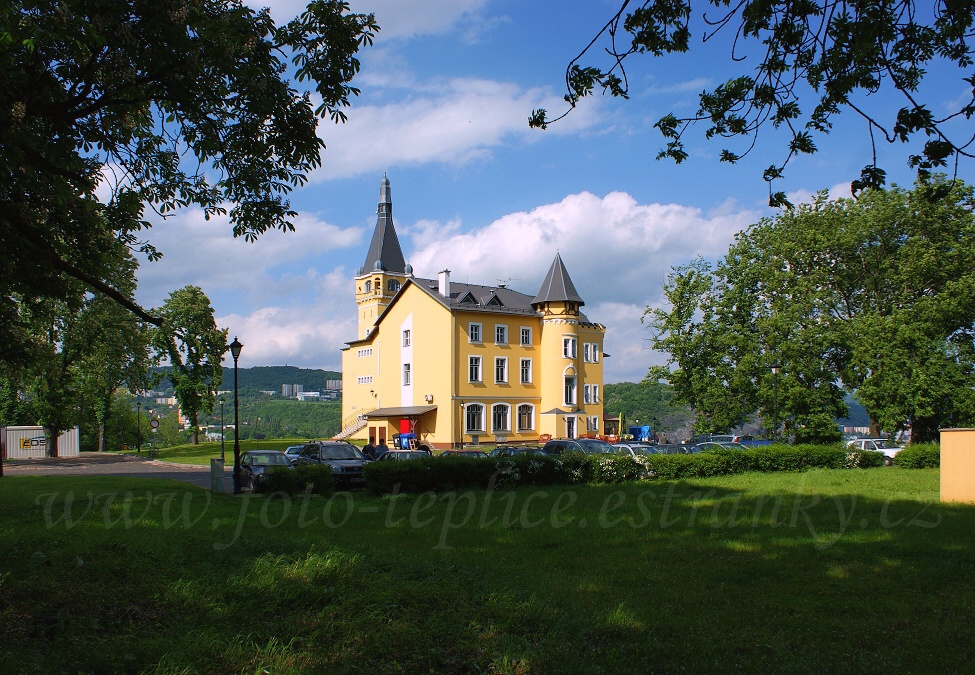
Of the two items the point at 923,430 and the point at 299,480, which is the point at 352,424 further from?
the point at 299,480

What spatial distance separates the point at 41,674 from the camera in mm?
4809

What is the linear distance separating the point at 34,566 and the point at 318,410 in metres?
133

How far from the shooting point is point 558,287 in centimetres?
5597

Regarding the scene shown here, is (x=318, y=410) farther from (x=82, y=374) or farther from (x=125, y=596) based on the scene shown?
(x=125, y=596)

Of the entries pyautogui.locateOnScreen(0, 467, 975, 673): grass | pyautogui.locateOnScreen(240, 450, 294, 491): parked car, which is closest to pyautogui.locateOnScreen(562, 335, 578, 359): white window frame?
pyautogui.locateOnScreen(240, 450, 294, 491): parked car

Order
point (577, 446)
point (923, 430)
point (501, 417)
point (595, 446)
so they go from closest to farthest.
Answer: point (595, 446) → point (577, 446) → point (923, 430) → point (501, 417)

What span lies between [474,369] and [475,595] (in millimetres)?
46344

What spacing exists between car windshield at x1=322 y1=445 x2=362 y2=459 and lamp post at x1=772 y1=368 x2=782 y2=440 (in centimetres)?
2368

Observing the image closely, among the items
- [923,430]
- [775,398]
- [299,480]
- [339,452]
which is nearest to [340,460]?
[339,452]

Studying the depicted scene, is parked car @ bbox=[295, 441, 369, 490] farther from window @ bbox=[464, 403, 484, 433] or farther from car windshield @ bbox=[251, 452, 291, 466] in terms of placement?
window @ bbox=[464, 403, 484, 433]

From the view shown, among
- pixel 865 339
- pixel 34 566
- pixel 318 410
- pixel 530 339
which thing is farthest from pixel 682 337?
pixel 318 410

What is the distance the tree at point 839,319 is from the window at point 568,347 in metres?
13.9

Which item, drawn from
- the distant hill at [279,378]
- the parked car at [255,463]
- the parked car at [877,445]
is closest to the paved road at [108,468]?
the parked car at [255,463]

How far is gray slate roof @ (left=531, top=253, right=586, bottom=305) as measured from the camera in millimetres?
55781
